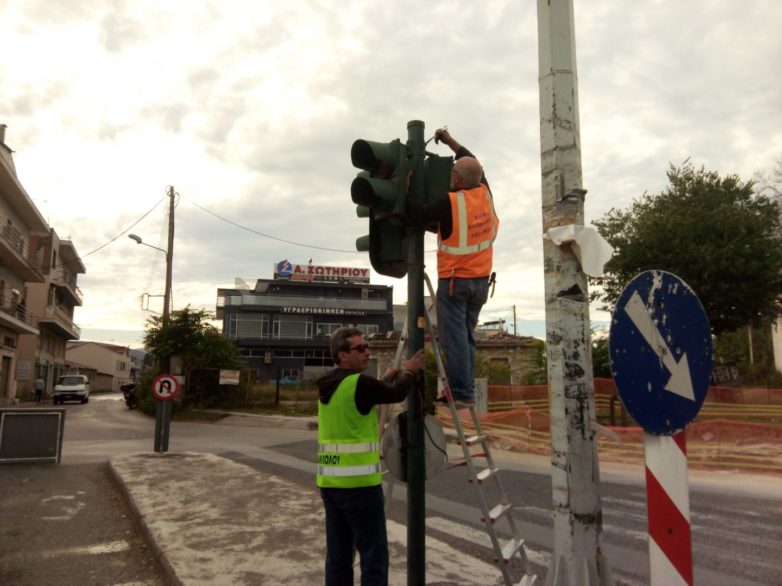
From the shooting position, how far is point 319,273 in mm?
67688

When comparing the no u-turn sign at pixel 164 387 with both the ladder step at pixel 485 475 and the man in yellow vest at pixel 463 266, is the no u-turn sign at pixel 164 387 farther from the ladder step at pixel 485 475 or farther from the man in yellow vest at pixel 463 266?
the ladder step at pixel 485 475

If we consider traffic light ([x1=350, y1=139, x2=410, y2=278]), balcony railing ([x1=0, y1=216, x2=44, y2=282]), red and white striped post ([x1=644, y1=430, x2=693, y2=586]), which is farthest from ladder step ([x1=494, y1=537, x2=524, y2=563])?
balcony railing ([x1=0, y1=216, x2=44, y2=282])

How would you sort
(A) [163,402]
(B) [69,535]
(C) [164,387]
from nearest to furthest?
(B) [69,535] → (C) [164,387] → (A) [163,402]

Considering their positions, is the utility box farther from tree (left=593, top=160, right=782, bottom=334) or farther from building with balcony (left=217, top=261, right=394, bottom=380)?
building with balcony (left=217, top=261, right=394, bottom=380)

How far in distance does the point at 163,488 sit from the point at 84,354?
9794 centimetres

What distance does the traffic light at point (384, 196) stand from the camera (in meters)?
3.77

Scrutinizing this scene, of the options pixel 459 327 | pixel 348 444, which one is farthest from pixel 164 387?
pixel 348 444

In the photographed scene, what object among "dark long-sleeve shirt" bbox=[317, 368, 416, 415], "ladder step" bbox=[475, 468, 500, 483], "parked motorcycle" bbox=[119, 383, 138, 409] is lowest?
"parked motorcycle" bbox=[119, 383, 138, 409]

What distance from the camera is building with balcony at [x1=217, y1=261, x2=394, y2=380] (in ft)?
201

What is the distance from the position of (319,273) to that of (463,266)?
64151 mm

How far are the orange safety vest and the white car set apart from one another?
135 ft

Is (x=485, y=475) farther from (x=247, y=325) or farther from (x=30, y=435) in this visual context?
(x=247, y=325)

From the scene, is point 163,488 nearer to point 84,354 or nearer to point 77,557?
point 77,557

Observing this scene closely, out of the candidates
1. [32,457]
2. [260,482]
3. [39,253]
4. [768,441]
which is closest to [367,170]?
[260,482]
